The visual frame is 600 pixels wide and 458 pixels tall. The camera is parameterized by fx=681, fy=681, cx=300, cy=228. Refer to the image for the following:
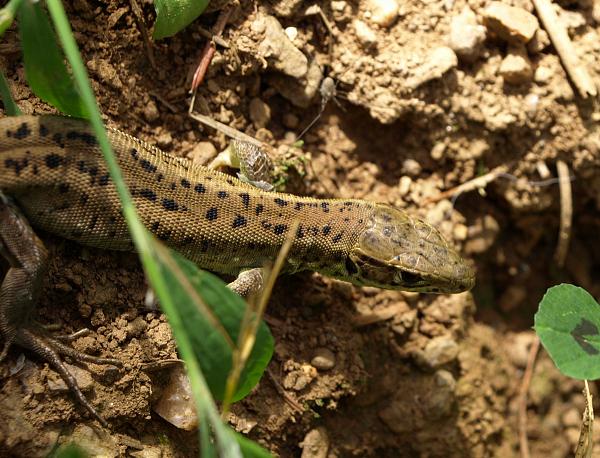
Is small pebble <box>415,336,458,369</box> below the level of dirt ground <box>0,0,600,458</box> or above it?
below

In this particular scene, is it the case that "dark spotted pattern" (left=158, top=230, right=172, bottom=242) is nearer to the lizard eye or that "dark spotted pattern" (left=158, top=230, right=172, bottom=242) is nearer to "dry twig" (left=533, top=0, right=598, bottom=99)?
the lizard eye

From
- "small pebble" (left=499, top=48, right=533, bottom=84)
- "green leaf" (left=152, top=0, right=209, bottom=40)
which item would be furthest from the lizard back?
"small pebble" (left=499, top=48, right=533, bottom=84)

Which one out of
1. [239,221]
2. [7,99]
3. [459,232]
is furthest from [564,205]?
[7,99]

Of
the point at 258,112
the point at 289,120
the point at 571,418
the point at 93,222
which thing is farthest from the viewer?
the point at 571,418

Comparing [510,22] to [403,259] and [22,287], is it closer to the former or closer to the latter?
[403,259]

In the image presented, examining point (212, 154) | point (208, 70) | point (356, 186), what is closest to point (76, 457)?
point (212, 154)

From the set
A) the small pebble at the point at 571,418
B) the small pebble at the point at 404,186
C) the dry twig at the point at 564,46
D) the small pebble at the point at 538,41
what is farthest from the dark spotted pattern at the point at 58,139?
the small pebble at the point at 571,418

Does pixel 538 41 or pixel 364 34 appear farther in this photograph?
pixel 538 41
